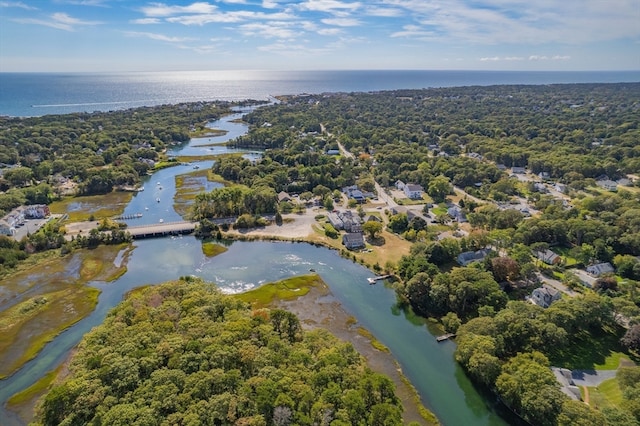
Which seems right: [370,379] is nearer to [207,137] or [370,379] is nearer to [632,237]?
[632,237]

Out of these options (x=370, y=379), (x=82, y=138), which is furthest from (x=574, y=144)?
(x=82, y=138)

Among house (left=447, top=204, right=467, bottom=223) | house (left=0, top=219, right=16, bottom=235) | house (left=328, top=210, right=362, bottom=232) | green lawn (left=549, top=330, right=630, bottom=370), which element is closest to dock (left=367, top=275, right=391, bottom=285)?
house (left=328, top=210, right=362, bottom=232)

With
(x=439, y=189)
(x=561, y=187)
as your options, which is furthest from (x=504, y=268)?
(x=561, y=187)

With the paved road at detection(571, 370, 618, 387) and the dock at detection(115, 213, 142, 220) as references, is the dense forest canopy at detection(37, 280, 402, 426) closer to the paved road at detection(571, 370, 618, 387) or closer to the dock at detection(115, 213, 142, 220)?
the paved road at detection(571, 370, 618, 387)

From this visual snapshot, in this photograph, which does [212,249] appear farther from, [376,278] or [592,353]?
[592,353]

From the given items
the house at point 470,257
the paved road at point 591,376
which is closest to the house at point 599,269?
the house at point 470,257

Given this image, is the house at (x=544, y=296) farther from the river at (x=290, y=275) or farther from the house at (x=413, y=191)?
the house at (x=413, y=191)
